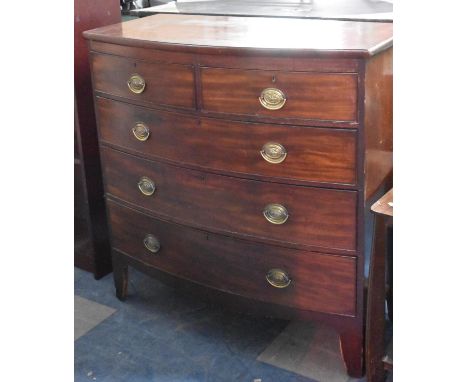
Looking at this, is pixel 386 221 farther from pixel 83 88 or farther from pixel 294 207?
pixel 83 88

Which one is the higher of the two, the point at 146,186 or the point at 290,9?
the point at 290,9

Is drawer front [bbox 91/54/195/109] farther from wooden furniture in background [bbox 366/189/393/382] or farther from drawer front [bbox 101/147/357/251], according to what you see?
wooden furniture in background [bbox 366/189/393/382]

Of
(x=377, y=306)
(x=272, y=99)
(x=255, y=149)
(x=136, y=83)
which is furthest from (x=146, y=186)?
(x=377, y=306)

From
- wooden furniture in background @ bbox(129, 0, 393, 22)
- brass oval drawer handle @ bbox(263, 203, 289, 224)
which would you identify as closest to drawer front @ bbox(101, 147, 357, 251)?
brass oval drawer handle @ bbox(263, 203, 289, 224)

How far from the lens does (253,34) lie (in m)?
1.69

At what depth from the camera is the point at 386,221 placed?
144 cm

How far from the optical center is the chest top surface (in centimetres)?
148

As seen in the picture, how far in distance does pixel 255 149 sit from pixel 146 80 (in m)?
0.38

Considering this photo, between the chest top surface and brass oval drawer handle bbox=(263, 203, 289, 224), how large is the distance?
1.34ft

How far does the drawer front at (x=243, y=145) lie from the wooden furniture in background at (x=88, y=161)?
12.9 inches

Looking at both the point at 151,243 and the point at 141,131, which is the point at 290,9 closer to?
the point at 141,131

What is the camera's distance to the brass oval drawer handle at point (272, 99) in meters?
1.52

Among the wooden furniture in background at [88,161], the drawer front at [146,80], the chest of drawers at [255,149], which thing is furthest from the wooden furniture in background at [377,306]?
the wooden furniture in background at [88,161]

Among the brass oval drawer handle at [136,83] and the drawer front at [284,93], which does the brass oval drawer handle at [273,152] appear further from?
the brass oval drawer handle at [136,83]
